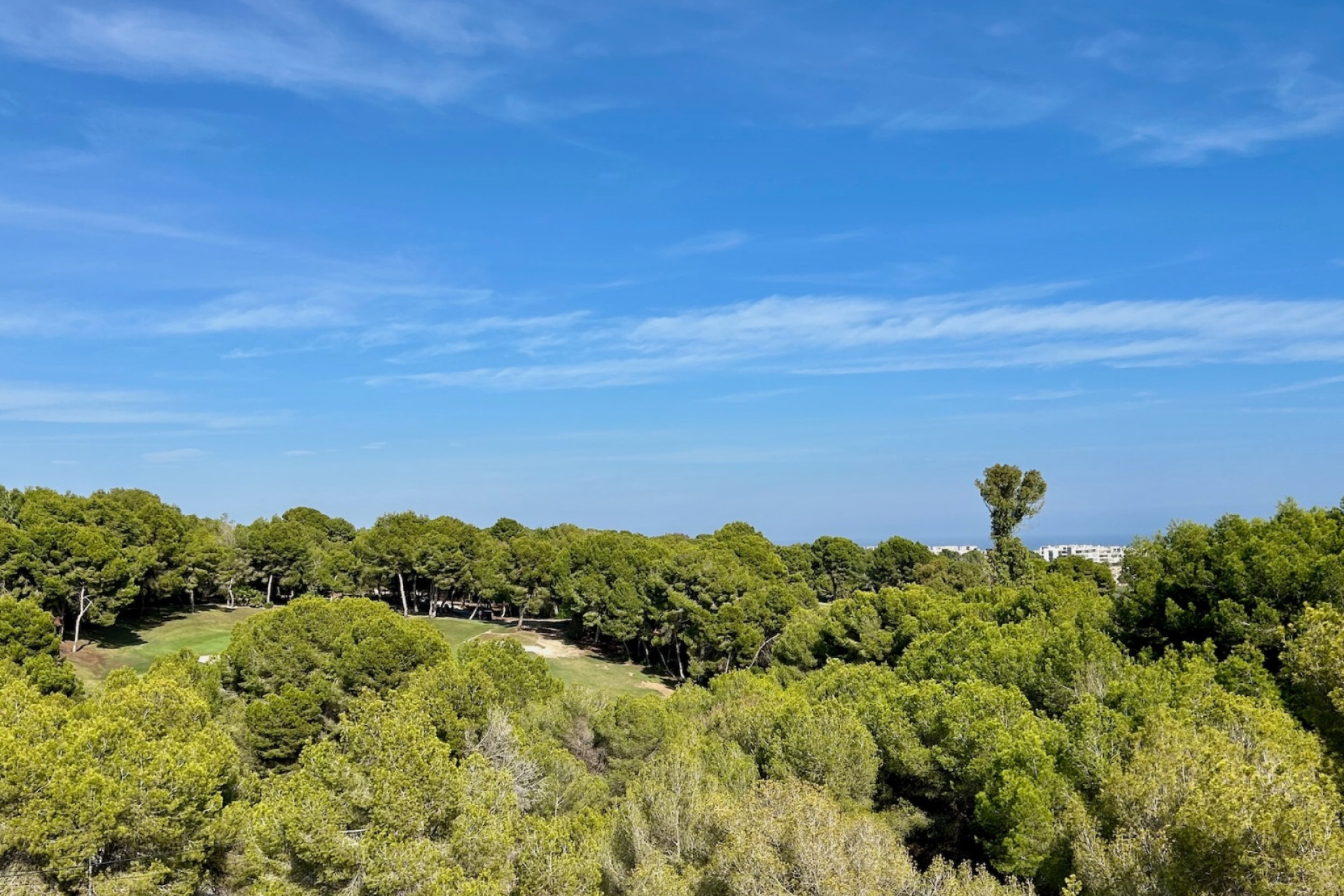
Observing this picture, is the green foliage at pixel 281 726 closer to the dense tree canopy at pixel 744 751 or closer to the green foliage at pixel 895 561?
the dense tree canopy at pixel 744 751

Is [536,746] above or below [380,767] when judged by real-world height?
below

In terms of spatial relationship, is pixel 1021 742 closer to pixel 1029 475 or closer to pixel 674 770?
pixel 674 770

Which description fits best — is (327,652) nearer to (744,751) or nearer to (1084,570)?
(744,751)

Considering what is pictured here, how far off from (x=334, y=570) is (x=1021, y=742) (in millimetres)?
65879

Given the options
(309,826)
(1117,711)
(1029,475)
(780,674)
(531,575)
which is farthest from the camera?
(1029,475)

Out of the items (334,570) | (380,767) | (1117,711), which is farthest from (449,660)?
(334,570)

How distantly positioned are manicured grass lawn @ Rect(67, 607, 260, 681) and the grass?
4cm

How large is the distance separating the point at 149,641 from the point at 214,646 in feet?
16.0

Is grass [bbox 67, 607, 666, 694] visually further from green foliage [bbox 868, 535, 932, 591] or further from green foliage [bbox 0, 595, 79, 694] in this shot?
green foliage [bbox 868, 535, 932, 591]

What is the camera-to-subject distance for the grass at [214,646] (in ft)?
173

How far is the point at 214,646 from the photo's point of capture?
2328 inches

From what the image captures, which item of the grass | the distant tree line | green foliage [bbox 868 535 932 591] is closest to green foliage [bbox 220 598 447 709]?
the grass

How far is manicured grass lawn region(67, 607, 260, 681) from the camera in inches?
2025

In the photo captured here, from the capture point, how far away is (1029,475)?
77750 millimetres
